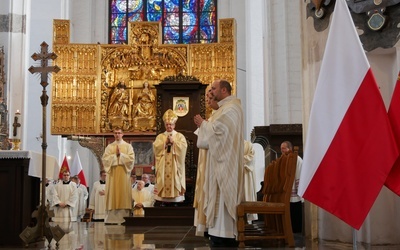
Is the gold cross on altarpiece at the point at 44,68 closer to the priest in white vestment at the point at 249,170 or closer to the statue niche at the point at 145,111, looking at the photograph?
the priest in white vestment at the point at 249,170

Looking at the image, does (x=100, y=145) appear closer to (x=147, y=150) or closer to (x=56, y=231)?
(x=147, y=150)

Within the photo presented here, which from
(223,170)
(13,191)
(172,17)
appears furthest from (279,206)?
A: (172,17)

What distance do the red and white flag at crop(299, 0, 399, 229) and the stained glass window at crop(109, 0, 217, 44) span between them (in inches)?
872

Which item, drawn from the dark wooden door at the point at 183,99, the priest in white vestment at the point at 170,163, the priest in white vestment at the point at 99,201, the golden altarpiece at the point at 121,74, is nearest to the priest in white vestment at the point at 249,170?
the priest in white vestment at the point at 170,163

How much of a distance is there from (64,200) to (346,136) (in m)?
12.6

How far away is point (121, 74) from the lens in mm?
20078

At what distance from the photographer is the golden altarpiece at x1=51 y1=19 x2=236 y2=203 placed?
1870cm

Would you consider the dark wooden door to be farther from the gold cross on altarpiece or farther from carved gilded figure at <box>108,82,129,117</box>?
the gold cross on altarpiece

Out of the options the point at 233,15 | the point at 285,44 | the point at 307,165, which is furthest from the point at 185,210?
the point at 233,15

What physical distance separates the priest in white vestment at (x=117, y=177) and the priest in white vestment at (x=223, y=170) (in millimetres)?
7095

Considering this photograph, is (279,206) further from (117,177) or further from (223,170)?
(117,177)

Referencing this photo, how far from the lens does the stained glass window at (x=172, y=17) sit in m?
27.5

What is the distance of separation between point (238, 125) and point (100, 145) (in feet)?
42.9

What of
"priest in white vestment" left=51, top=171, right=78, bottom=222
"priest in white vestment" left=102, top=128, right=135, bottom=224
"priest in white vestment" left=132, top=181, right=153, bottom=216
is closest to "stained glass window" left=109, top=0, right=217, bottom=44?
"priest in white vestment" left=132, top=181, right=153, bottom=216
